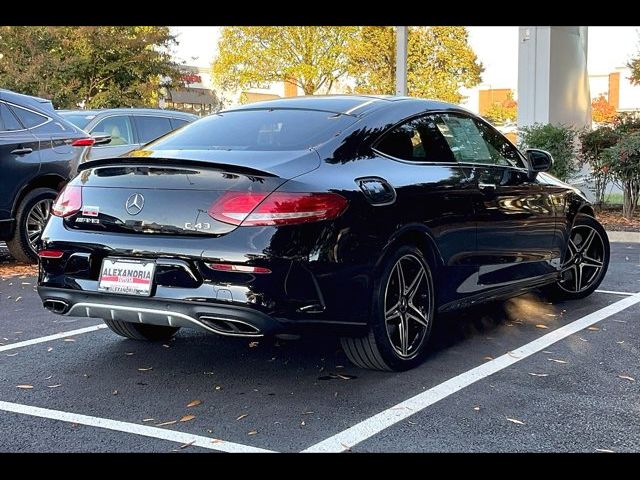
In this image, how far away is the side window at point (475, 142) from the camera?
528cm

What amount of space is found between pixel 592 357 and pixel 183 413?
100 inches

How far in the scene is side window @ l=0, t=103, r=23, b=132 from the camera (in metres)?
8.45

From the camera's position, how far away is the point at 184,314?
13.1ft

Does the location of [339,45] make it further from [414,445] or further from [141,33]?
[414,445]

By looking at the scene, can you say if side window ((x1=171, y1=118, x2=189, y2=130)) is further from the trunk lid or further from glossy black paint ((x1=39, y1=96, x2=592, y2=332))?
the trunk lid

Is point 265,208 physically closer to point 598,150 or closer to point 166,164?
point 166,164

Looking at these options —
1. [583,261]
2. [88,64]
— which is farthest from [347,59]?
[583,261]

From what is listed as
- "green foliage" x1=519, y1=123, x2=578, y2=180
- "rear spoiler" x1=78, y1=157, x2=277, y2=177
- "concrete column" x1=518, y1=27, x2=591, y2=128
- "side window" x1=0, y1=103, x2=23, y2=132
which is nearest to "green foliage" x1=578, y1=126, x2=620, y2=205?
"green foliage" x1=519, y1=123, x2=578, y2=180

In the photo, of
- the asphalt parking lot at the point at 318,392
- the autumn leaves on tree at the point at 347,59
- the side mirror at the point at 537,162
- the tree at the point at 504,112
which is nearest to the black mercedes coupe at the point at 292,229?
the asphalt parking lot at the point at 318,392

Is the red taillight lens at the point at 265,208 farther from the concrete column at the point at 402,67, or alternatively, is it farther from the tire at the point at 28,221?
the concrete column at the point at 402,67

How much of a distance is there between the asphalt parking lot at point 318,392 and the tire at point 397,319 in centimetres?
12

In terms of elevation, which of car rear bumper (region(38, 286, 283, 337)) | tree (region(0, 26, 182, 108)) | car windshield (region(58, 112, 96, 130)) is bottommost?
car rear bumper (region(38, 286, 283, 337))

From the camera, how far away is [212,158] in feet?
13.8

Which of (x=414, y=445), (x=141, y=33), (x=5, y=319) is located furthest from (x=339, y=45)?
(x=414, y=445)
